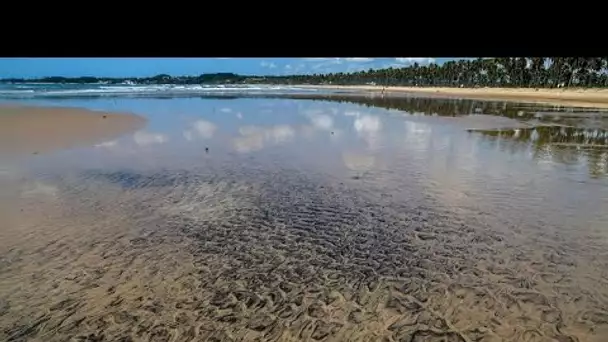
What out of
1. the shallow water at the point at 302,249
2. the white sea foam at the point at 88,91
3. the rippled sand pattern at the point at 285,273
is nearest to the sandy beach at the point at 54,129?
the shallow water at the point at 302,249

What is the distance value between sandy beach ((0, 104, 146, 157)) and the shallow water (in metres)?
2.84

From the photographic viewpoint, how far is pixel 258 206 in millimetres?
12500

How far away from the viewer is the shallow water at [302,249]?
6637mm

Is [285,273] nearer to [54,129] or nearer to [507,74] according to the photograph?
[54,129]

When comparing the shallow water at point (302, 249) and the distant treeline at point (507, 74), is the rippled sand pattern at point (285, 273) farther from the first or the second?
the distant treeline at point (507, 74)

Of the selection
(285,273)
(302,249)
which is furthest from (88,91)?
(285,273)

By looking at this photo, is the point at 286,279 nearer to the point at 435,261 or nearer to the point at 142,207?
the point at 435,261

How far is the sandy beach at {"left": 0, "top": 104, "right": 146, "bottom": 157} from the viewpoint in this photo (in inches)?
821

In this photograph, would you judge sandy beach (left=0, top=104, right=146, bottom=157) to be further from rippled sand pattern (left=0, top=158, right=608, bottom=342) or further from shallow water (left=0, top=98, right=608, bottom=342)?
rippled sand pattern (left=0, top=158, right=608, bottom=342)

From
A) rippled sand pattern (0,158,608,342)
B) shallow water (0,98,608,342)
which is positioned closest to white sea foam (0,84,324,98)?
shallow water (0,98,608,342)

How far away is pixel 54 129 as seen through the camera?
26.3m

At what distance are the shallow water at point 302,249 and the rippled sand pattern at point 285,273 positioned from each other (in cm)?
4
